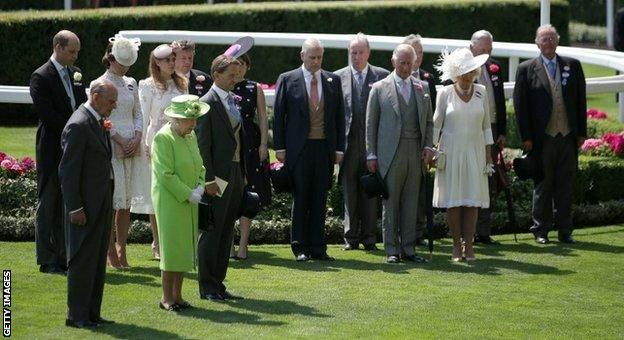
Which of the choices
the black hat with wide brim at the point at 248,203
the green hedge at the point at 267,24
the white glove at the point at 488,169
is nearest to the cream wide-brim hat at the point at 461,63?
the white glove at the point at 488,169

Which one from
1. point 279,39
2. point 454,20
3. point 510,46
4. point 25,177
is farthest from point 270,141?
point 454,20

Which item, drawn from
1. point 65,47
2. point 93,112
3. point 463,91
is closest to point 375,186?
point 463,91

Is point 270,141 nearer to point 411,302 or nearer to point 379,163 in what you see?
point 379,163

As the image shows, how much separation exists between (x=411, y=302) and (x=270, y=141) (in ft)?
23.2

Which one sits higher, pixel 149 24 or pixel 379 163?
pixel 149 24

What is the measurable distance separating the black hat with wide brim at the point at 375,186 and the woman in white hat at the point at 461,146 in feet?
1.53

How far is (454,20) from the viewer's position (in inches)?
927

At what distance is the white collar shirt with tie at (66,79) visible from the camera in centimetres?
1210

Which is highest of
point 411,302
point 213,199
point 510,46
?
point 510,46

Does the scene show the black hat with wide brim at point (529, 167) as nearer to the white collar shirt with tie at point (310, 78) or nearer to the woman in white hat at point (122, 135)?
the white collar shirt with tie at point (310, 78)

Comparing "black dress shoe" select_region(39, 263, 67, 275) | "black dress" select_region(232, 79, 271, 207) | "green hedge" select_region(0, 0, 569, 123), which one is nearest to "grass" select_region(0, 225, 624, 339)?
"black dress shoe" select_region(39, 263, 67, 275)

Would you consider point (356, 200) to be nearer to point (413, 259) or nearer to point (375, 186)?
point (375, 186)

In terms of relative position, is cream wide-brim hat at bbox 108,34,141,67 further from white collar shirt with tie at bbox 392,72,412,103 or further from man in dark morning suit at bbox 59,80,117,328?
white collar shirt with tie at bbox 392,72,412,103

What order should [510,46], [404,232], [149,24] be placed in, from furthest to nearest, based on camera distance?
[149,24] → [510,46] → [404,232]
